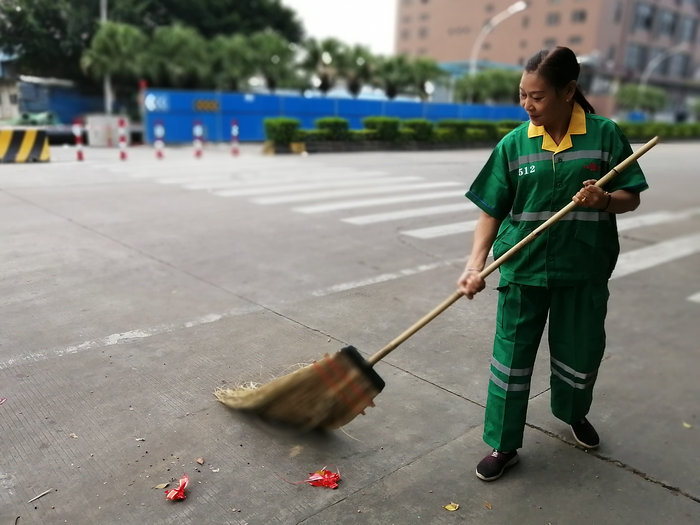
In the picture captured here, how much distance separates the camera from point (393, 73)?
1305 inches

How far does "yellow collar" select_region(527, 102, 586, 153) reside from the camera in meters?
2.30

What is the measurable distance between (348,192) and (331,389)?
7670mm

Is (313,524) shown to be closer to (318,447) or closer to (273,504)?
(273,504)

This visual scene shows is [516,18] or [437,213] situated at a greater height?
[516,18]

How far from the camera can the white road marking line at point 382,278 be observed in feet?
16.1

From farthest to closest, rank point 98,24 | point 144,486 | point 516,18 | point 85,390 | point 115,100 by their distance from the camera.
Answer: point 516,18 → point 115,100 → point 98,24 → point 85,390 → point 144,486

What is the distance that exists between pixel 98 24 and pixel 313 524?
22.7m

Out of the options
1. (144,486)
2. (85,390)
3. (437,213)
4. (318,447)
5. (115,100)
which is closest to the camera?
(144,486)

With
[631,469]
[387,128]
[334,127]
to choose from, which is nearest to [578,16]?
[387,128]

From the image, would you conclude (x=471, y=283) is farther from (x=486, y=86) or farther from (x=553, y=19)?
(x=553, y=19)

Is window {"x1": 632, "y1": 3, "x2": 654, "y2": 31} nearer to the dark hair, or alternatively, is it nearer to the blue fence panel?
the blue fence panel

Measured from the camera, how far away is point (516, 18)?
67312mm

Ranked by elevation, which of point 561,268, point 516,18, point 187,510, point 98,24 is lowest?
point 187,510

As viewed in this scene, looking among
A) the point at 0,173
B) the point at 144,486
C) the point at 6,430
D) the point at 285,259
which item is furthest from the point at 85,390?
the point at 0,173
